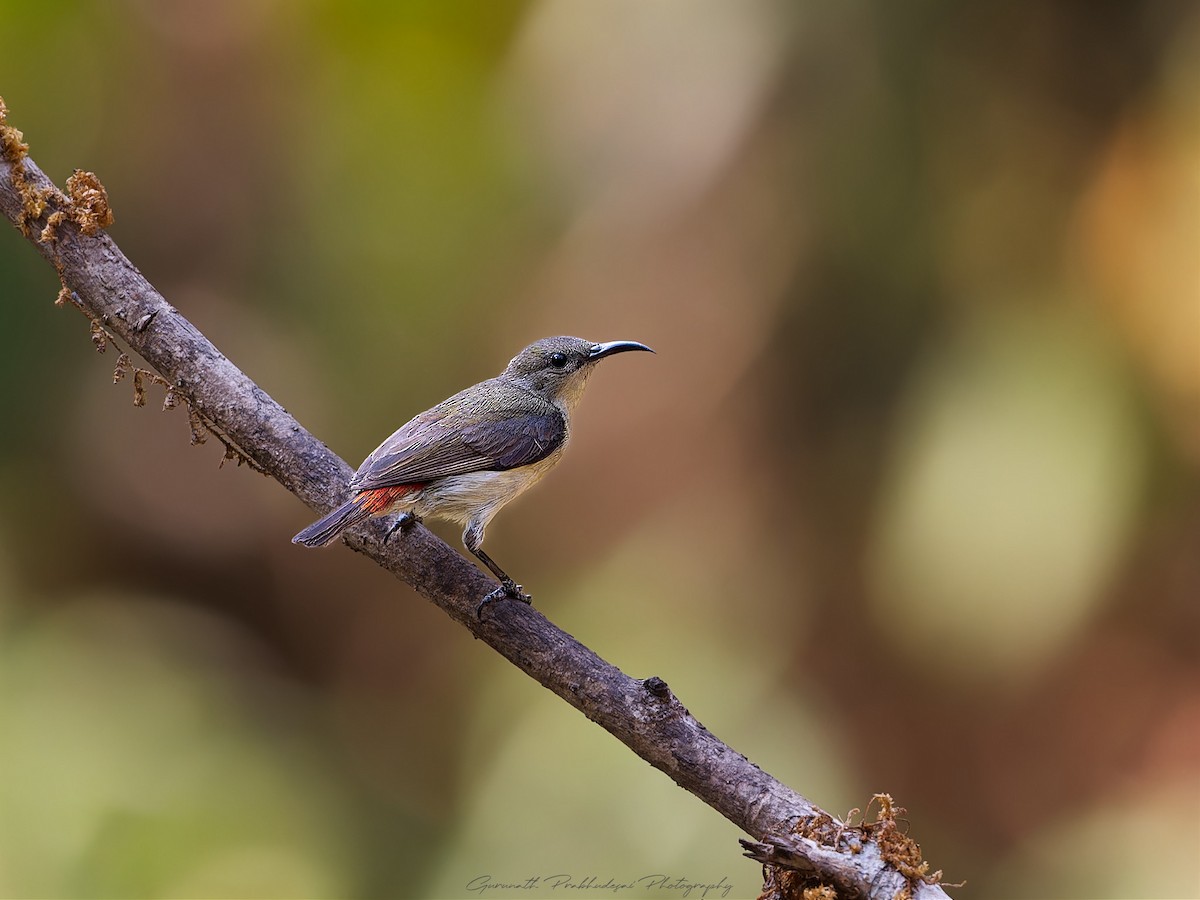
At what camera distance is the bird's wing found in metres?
3.19

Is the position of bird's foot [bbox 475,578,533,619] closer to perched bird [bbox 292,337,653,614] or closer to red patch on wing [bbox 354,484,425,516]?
perched bird [bbox 292,337,653,614]

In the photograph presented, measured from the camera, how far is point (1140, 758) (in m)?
5.42

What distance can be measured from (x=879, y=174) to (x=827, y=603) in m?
2.34

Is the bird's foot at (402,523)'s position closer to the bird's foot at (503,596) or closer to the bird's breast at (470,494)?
the bird's breast at (470,494)

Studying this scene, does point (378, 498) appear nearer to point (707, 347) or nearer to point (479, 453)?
point (479, 453)

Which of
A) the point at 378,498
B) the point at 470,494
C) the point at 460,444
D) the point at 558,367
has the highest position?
the point at 558,367

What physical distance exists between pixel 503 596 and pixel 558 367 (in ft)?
4.46

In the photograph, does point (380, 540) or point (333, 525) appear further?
point (380, 540)

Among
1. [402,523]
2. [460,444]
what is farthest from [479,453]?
[402,523]

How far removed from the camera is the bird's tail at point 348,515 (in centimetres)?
288

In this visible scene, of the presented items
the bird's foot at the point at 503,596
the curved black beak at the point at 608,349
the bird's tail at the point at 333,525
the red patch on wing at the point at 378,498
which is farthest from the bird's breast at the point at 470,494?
the curved black beak at the point at 608,349

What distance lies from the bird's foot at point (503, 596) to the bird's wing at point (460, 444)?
1.49 feet

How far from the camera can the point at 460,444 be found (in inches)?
136

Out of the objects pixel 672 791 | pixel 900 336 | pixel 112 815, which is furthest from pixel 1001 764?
pixel 112 815
